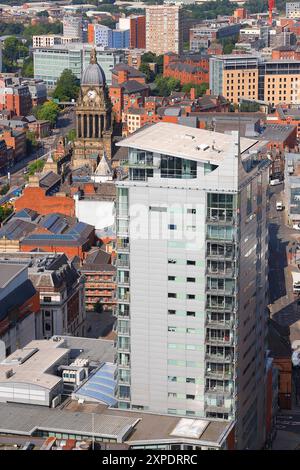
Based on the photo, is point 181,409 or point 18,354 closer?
point 181,409

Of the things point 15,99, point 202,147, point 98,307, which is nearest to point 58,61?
point 15,99

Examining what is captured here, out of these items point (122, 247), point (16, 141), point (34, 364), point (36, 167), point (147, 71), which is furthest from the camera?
point (147, 71)

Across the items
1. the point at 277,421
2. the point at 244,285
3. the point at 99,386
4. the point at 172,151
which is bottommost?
the point at 277,421

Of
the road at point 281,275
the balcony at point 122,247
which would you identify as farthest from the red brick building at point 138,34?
the balcony at point 122,247

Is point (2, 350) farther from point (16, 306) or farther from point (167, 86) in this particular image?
point (167, 86)

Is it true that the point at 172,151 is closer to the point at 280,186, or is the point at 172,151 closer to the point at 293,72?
the point at 280,186

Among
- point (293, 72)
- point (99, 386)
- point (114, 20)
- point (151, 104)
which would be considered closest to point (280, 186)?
point (151, 104)

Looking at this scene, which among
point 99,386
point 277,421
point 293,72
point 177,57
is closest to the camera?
point 99,386
